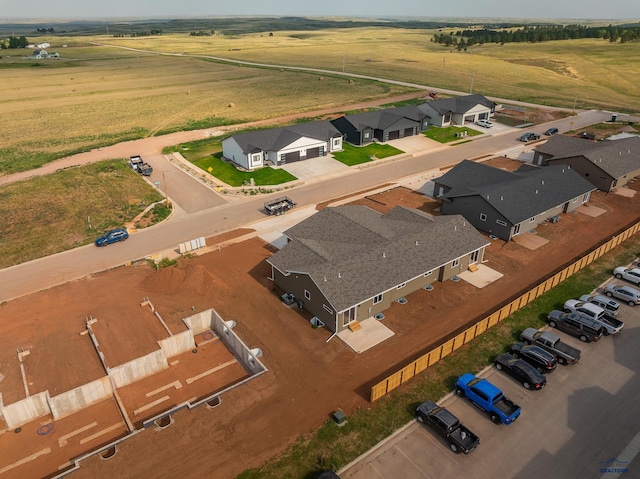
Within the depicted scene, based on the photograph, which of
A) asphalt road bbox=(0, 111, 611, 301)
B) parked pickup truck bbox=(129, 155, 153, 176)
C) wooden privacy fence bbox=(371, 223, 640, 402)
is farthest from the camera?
parked pickup truck bbox=(129, 155, 153, 176)

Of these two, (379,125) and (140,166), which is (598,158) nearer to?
(379,125)

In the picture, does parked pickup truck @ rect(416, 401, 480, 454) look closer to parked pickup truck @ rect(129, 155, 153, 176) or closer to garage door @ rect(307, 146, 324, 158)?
garage door @ rect(307, 146, 324, 158)

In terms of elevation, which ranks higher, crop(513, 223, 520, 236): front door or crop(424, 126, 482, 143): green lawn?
crop(424, 126, 482, 143): green lawn

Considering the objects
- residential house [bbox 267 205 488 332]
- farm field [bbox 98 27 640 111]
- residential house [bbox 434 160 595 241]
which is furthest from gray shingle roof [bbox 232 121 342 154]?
farm field [bbox 98 27 640 111]

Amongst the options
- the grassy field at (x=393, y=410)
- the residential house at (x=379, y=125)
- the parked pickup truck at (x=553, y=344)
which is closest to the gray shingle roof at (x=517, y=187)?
the grassy field at (x=393, y=410)

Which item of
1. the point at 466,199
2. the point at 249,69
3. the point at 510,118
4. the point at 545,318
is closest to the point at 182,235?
the point at 466,199

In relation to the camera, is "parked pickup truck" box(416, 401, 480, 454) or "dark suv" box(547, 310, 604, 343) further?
"dark suv" box(547, 310, 604, 343)

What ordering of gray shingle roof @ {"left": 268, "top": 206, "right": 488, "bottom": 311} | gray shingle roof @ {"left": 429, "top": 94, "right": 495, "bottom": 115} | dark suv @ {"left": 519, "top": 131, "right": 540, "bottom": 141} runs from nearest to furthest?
gray shingle roof @ {"left": 268, "top": 206, "right": 488, "bottom": 311} < dark suv @ {"left": 519, "top": 131, "right": 540, "bottom": 141} < gray shingle roof @ {"left": 429, "top": 94, "right": 495, "bottom": 115}
